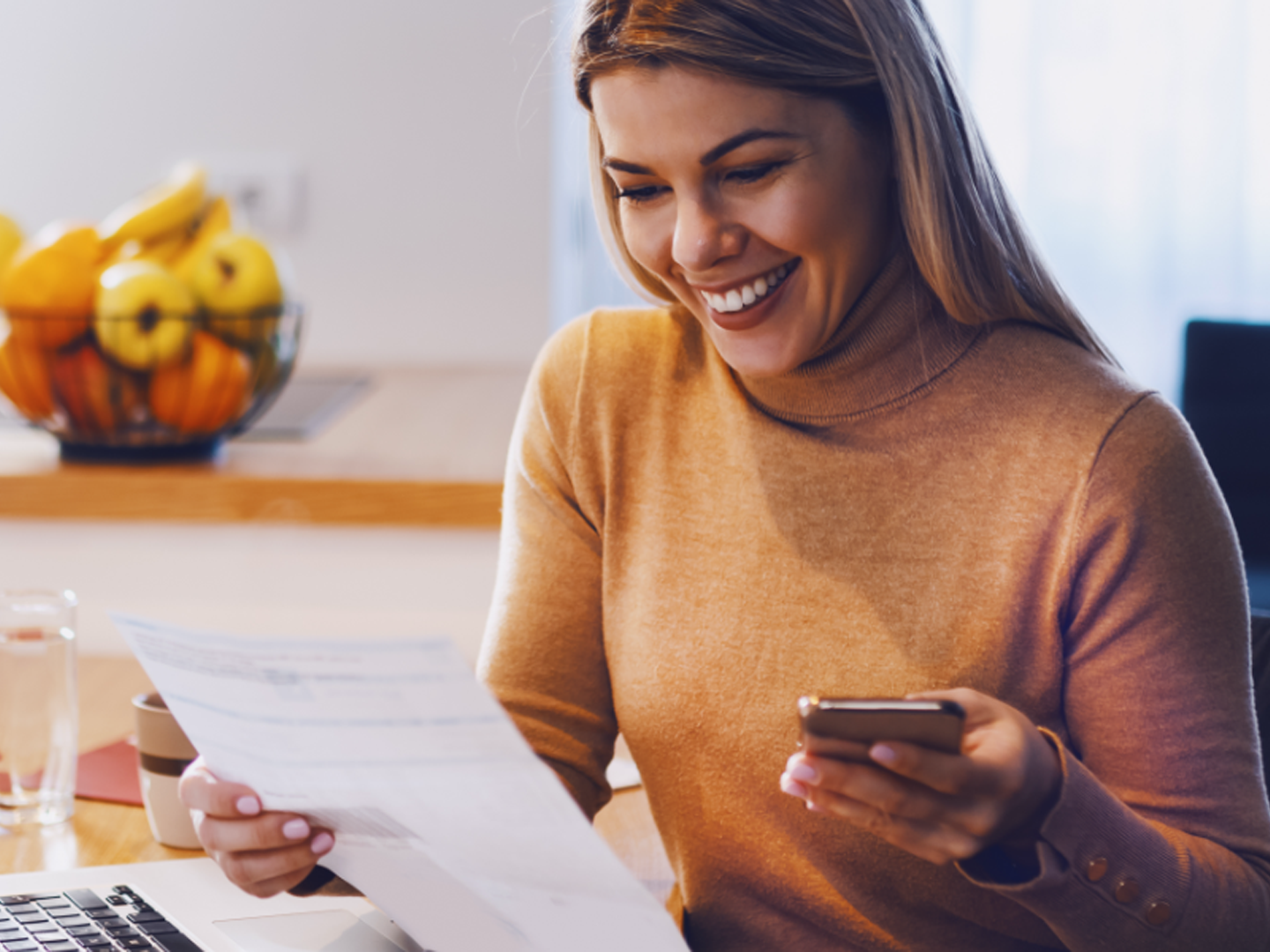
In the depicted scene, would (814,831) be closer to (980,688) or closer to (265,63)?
(980,688)

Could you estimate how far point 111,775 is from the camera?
0.96 m

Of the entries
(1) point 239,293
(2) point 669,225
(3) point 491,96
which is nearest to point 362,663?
(2) point 669,225

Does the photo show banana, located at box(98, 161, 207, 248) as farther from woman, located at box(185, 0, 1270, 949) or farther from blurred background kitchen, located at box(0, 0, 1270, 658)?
woman, located at box(185, 0, 1270, 949)

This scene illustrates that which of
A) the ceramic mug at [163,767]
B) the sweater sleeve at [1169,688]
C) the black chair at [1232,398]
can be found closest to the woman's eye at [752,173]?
the sweater sleeve at [1169,688]

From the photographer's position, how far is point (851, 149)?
78 cm

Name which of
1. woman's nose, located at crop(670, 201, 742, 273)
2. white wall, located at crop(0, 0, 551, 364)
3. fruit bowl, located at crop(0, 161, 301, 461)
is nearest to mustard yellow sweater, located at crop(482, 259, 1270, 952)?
woman's nose, located at crop(670, 201, 742, 273)

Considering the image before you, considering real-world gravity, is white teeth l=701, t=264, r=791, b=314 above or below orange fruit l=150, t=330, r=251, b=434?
above

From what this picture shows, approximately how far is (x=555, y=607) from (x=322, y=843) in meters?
0.26

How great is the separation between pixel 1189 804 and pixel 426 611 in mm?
692

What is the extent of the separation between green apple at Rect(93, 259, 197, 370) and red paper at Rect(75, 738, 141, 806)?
31cm

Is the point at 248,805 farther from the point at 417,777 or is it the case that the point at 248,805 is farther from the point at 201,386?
the point at 201,386

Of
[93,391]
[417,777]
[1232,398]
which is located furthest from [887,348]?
[1232,398]

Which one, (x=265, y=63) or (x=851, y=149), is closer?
(x=851, y=149)

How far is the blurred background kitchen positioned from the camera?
1181 millimetres
